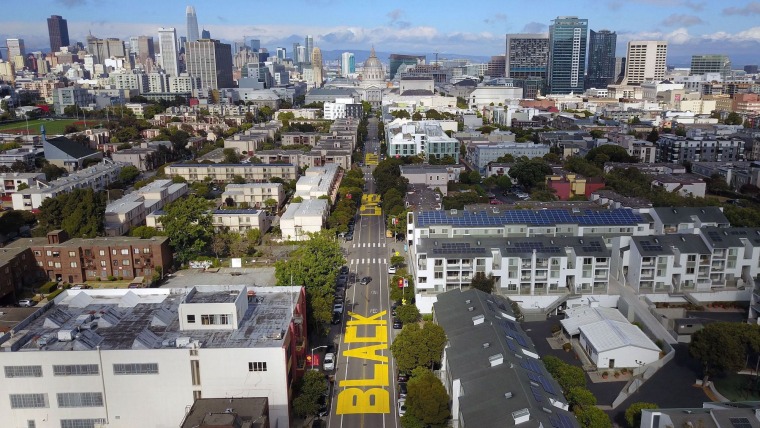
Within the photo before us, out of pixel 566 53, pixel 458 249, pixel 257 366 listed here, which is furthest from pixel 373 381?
pixel 566 53

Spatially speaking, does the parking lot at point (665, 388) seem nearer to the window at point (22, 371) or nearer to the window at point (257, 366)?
the window at point (257, 366)

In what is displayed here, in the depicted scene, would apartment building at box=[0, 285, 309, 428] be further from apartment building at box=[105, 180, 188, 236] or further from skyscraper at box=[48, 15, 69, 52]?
skyscraper at box=[48, 15, 69, 52]

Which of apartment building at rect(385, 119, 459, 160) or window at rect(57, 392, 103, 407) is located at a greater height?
apartment building at rect(385, 119, 459, 160)

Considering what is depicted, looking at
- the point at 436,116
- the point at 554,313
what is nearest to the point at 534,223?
the point at 554,313

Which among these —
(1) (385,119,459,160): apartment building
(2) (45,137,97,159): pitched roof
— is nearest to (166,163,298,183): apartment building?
(2) (45,137,97,159): pitched roof

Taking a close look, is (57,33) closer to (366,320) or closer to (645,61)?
(645,61)

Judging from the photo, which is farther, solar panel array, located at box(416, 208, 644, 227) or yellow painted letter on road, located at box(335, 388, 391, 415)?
solar panel array, located at box(416, 208, 644, 227)
